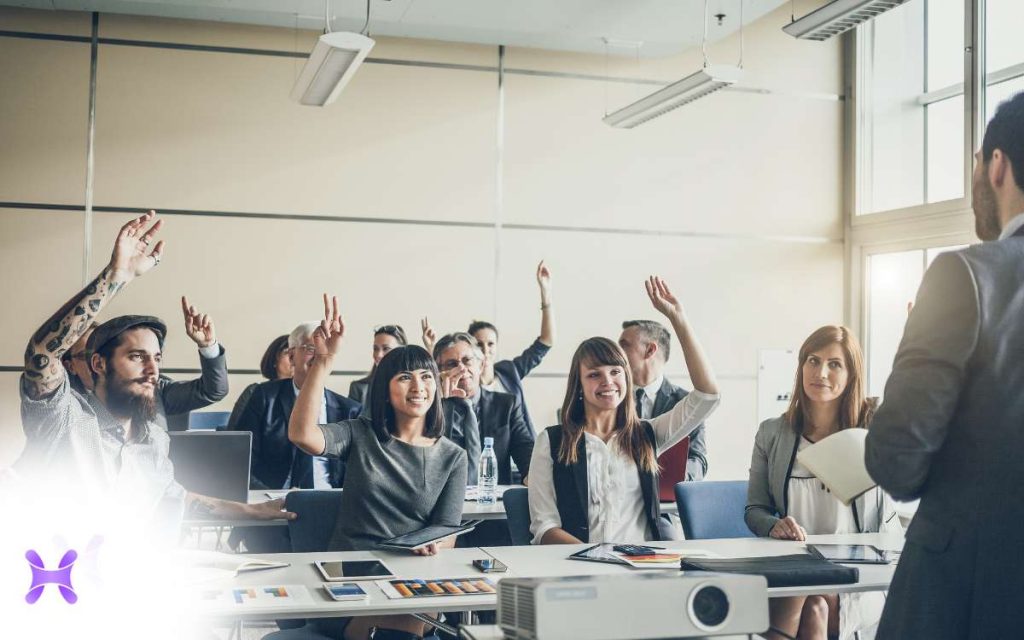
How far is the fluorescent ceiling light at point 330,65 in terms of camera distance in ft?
15.2

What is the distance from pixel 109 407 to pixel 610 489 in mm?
1684

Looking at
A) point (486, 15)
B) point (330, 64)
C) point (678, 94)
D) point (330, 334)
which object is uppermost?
point (486, 15)

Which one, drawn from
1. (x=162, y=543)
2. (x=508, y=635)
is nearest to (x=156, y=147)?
(x=162, y=543)

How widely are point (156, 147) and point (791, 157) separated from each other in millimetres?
4775

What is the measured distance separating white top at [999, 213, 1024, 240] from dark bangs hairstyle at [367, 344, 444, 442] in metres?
2.10

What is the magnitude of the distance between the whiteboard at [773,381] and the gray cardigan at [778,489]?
13.5 feet

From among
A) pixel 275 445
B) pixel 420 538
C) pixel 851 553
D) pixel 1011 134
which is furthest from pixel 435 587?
pixel 275 445

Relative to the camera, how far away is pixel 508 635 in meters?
1.51

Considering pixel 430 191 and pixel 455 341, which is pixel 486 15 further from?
pixel 455 341

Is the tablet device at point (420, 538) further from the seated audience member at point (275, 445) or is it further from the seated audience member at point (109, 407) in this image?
the seated audience member at point (275, 445)

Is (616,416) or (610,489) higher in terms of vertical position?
(616,416)

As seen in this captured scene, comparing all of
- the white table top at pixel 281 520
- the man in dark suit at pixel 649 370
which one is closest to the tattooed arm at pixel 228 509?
the white table top at pixel 281 520

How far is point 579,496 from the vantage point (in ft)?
11.3

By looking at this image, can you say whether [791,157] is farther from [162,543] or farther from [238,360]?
[162,543]
